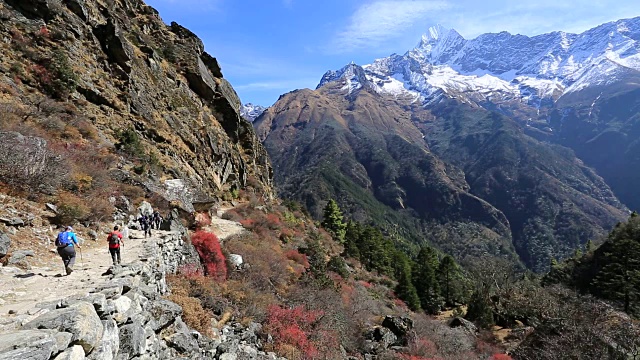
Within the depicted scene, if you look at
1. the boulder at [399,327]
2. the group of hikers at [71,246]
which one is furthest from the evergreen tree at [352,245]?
the group of hikers at [71,246]

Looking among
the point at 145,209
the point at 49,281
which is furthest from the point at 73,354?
the point at 145,209

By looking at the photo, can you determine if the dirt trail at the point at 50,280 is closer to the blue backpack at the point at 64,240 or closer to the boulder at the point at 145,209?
the blue backpack at the point at 64,240

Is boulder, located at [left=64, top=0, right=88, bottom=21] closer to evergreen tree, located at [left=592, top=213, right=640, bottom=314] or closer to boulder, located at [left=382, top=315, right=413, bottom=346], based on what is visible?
boulder, located at [left=382, top=315, right=413, bottom=346]

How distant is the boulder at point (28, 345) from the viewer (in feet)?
13.8

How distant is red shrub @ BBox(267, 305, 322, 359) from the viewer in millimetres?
14508

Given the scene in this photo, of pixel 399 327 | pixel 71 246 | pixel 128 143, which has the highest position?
pixel 128 143

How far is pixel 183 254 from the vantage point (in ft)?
49.4

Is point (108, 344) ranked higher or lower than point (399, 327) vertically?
higher

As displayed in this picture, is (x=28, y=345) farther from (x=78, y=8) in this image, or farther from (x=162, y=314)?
(x=78, y=8)

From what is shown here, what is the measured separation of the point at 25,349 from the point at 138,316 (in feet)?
10.7

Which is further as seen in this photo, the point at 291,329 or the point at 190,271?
the point at 291,329

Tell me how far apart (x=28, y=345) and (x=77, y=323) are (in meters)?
0.81

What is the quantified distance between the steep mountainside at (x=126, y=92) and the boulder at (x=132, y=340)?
11.9m

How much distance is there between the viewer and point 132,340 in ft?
22.5
